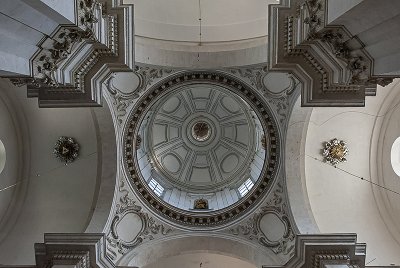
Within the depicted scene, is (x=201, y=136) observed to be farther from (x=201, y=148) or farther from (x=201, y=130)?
(x=201, y=148)

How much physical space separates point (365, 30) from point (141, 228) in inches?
404

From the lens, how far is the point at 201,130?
2394cm

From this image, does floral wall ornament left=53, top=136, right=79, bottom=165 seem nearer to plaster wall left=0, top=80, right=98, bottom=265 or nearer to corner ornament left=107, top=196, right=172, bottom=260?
plaster wall left=0, top=80, right=98, bottom=265

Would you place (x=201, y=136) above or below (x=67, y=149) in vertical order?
above

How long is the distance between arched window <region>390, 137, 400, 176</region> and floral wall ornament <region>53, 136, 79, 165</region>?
10.5m

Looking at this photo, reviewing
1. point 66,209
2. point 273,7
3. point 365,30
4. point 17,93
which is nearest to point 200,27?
point 273,7

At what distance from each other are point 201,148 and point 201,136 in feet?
2.36

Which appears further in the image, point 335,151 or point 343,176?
point 343,176

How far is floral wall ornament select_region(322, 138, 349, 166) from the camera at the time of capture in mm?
15172

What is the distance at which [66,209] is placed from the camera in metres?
15.6

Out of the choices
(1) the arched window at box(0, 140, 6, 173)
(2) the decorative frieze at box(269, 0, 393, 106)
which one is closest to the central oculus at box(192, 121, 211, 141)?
(1) the arched window at box(0, 140, 6, 173)

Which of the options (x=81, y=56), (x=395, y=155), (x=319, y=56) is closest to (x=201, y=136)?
(x=395, y=155)

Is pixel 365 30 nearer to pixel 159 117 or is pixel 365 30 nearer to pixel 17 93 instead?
pixel 17 93

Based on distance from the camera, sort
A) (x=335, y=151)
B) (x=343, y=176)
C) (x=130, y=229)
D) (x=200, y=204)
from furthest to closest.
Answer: (x=200, y=204)
(x=343, y=176)
(x=335, y=151)
(x=130, y=229)
